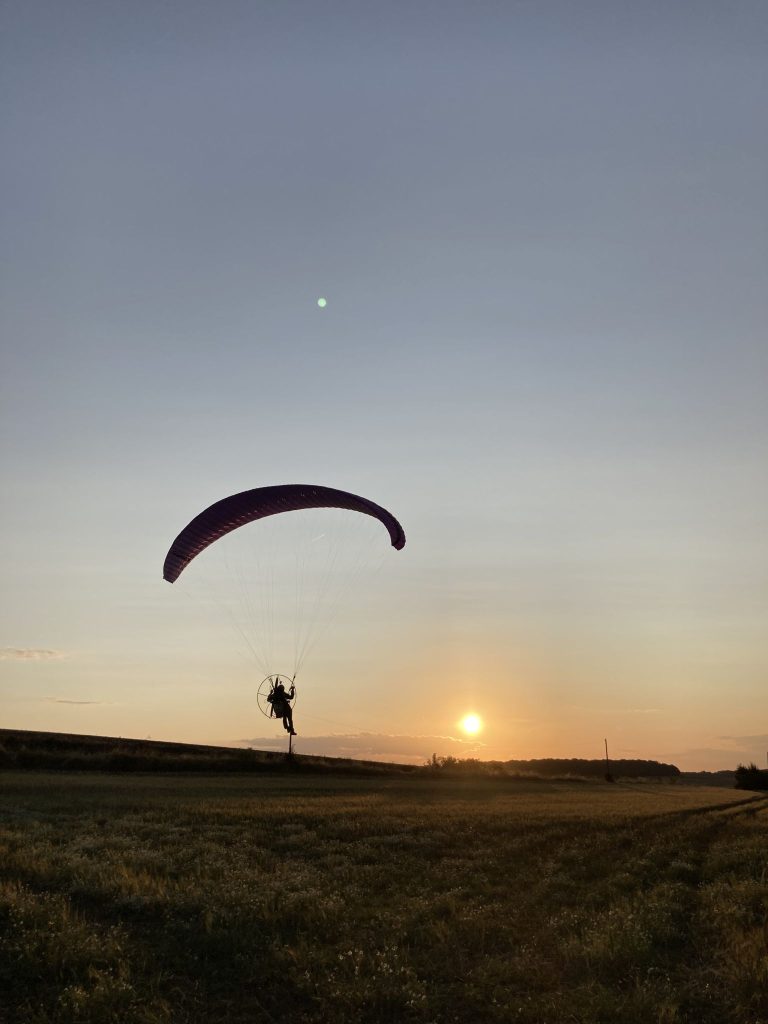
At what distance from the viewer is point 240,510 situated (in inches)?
1260

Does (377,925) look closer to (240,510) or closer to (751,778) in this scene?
(240,510)

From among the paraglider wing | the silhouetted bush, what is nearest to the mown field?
the paraglider wing

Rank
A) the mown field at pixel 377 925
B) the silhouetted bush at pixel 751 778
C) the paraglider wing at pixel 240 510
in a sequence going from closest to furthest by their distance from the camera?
the mown field at pixel 377 925, the paraglider wing at pixel 240 510, the silhouetted bush at pixel 751 778

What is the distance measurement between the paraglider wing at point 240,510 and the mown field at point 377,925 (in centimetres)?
1202

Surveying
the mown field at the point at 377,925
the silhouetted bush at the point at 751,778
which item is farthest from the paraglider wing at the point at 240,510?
the silhouetted bush at the point at 751,778

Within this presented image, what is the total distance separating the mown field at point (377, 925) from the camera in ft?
32.9

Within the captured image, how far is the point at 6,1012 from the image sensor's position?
9.86 metres

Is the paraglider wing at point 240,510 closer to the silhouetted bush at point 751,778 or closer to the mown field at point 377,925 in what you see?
the mown field at point 377,925

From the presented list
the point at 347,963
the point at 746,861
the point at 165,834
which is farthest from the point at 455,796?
the point at 347,963

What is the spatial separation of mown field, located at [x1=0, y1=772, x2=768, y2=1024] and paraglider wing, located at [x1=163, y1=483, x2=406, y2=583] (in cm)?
1202

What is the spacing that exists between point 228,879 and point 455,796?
27.2m

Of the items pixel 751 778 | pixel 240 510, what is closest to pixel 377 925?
pixel 240 510

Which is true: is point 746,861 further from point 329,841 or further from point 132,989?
point 132,989

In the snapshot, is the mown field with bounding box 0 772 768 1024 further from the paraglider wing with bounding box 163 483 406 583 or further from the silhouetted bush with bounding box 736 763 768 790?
the silhouetted bush with bounding box 736 763 768 790
